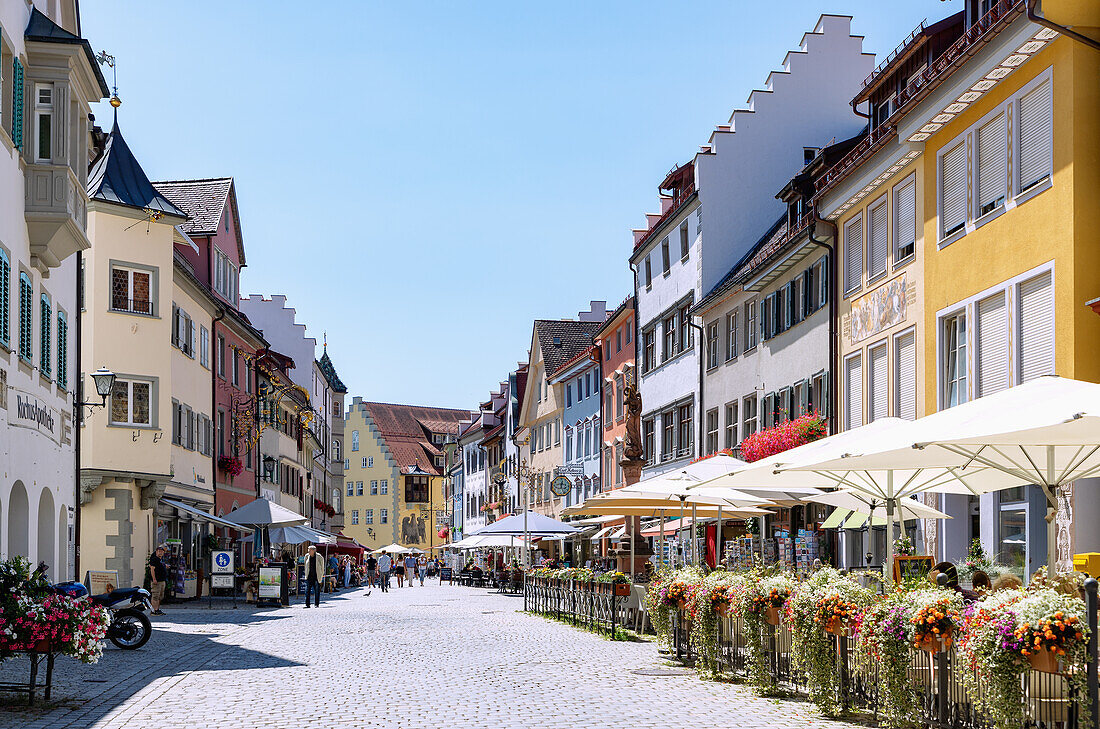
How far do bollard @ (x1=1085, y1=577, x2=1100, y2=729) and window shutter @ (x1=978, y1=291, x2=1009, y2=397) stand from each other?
1166cm

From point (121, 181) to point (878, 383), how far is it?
20.9 metres

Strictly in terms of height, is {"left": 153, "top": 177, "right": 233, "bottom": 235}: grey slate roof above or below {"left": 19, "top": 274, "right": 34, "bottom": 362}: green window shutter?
above

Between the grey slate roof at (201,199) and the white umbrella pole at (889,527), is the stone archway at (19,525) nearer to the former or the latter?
the white umbrella pole at (889,527)

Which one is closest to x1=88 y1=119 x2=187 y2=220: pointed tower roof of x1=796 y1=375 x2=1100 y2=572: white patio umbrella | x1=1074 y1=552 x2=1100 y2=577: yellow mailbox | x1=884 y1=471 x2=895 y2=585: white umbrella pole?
x1=884 y1=471 x2=895 y2=585: white umbrella pole

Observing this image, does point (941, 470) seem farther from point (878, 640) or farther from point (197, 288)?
point (197, 288)

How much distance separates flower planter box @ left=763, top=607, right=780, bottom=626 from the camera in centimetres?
1398

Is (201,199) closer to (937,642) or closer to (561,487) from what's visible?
(561,487)

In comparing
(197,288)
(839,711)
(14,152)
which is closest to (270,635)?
(14,152)

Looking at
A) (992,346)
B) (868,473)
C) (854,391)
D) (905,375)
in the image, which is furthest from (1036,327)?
(854,391)

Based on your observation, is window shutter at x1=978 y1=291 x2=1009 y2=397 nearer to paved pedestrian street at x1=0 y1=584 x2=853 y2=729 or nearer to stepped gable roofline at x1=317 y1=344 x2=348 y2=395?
paved pedestrian street at x1=0 y1=584 x2=853 y2=729

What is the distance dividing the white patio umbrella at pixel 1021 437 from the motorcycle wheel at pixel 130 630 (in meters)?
12.1

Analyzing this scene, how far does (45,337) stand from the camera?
23.2 m

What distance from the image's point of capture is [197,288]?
140 ft

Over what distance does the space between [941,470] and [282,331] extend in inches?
2612
